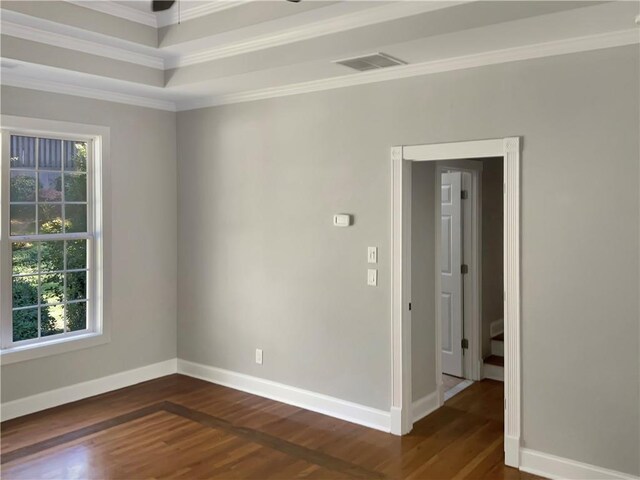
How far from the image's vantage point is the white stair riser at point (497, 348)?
5.71m

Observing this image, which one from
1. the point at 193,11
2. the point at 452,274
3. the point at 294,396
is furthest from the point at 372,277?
the point at 193,11

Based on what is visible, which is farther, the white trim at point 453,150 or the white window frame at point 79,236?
the white window frame at point 79,236

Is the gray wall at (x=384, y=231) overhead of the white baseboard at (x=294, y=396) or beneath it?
overhead

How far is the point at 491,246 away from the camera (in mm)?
5828

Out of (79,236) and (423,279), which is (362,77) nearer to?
(423,279)

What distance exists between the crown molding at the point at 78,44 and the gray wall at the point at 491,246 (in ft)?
10.8

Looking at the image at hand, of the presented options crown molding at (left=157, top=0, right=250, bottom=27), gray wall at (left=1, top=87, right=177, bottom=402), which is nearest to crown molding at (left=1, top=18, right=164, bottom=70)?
crown molding at (left=157, top=0, right=250, bottom=27)

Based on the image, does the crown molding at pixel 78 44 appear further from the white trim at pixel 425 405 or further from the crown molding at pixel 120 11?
the white trim at pixel 425 405

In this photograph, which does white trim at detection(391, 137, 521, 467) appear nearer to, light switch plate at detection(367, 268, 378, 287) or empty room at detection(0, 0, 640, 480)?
empty room at detection(0, 0, 640, 480)

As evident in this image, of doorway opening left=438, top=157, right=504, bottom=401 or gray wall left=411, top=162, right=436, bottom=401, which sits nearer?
gray wall left=411, top=162, right=436, bottom=401

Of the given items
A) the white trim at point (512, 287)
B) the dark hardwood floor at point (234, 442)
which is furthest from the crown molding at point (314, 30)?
the dark hardwood floor at point (234, 442)

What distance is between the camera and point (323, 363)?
178 inches

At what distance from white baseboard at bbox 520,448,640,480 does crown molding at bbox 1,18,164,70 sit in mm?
3914

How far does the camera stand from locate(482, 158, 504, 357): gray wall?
569cm
